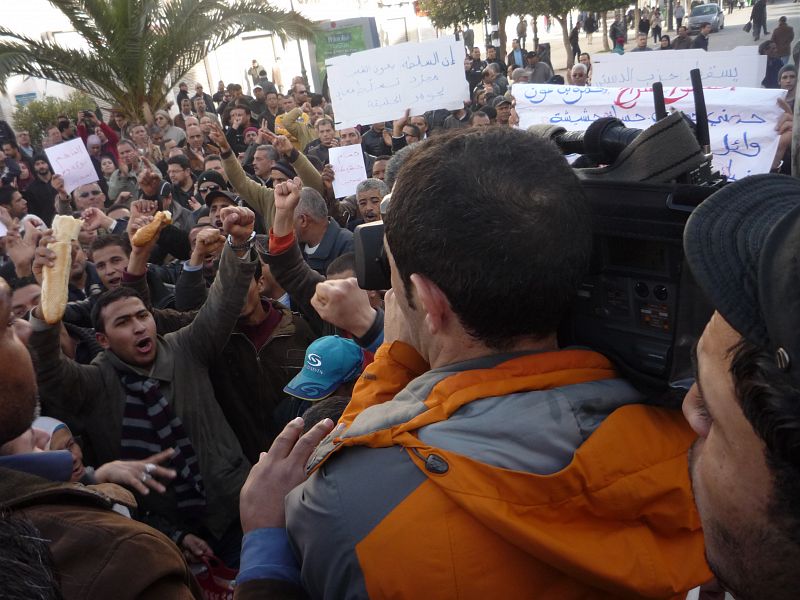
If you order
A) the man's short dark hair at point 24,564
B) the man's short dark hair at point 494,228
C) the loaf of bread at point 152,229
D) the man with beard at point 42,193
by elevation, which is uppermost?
the man's short dark hair at point 494,228

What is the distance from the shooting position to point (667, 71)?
17.6 ft

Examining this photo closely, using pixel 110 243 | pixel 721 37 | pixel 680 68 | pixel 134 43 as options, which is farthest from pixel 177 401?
pixel 721 37

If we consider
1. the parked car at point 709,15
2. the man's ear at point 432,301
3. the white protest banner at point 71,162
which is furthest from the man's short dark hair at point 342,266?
the parked car at point 709,15

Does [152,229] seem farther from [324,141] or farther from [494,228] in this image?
[324,141]

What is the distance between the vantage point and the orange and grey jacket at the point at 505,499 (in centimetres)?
97

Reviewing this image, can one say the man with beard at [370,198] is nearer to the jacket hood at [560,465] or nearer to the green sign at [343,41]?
the jacket hood at [560,465]

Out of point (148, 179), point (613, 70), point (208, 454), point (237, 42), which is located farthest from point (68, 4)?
point (237, 42)

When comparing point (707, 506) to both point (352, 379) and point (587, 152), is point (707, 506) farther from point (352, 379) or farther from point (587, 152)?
point (352, 379)

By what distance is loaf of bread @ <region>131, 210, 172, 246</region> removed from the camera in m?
3.12

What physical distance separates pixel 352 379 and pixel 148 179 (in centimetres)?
436

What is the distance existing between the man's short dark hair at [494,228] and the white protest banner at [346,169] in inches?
198

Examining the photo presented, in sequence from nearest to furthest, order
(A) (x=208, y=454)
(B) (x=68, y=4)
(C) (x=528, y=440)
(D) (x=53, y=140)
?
1. (C) (x=528, y=440)
2. (A) (x=208, y=454)
3. (B) (x=68, y=4)
4. (D) (x=53, y=140)

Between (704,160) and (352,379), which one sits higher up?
(704,160)

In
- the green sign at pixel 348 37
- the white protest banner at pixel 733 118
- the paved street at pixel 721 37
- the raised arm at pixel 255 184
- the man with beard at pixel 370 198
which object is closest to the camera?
the white protest banner at pixel 733 118
